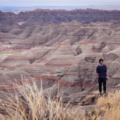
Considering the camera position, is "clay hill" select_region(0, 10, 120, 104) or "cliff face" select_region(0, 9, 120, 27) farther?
"cliff face" select_region(0, 9, 120, 27)

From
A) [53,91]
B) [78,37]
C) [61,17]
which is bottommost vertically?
[53,91]

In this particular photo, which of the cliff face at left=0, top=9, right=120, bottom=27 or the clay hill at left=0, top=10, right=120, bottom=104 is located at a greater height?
the cliff face at left=0, top=9, right=120, bottom=27

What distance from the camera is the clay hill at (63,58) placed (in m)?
21.2

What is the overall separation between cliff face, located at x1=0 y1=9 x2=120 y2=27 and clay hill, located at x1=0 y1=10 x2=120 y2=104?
61.4 feet

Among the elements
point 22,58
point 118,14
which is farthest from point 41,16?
point 22,58

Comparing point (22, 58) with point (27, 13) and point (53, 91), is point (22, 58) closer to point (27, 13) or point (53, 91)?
point (53, 91)

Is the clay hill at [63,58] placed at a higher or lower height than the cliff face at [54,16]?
lower

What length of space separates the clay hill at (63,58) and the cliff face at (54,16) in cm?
1871

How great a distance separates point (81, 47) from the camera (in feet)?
165

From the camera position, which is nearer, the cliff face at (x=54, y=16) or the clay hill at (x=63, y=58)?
the clay hill at (x=63, y=58)

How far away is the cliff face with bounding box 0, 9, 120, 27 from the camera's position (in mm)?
103375

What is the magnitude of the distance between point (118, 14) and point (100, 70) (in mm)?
103503

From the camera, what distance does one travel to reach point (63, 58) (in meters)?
34.9

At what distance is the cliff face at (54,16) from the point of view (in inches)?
4070
